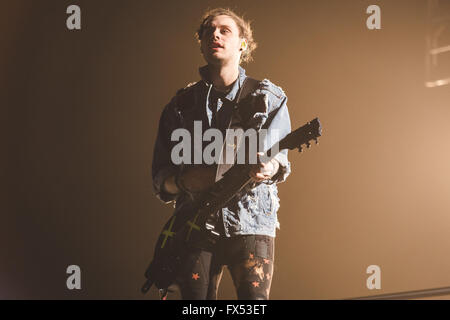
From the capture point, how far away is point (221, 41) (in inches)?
64.1

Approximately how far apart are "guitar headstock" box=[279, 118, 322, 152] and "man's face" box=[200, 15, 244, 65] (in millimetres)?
409

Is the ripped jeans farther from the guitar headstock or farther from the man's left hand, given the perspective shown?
the guitar headstock

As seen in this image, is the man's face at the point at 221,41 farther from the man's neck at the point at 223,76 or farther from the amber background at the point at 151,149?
the amber background at the point at 151,149

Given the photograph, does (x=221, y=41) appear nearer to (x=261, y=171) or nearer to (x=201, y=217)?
(x=261, y=171)

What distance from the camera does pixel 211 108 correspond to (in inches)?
63.6

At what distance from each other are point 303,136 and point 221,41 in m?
0.48

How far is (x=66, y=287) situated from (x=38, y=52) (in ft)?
4.27

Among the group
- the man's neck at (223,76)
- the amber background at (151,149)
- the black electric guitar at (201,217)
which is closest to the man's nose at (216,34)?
the man's neck at (223,76)

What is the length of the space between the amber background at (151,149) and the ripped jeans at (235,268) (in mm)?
1052

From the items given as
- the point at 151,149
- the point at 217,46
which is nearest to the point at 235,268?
the point at 217,46

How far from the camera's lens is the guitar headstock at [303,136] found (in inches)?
55.7

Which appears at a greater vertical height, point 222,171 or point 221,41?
point 221,41

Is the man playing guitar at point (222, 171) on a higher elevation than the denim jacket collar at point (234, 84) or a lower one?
lower
